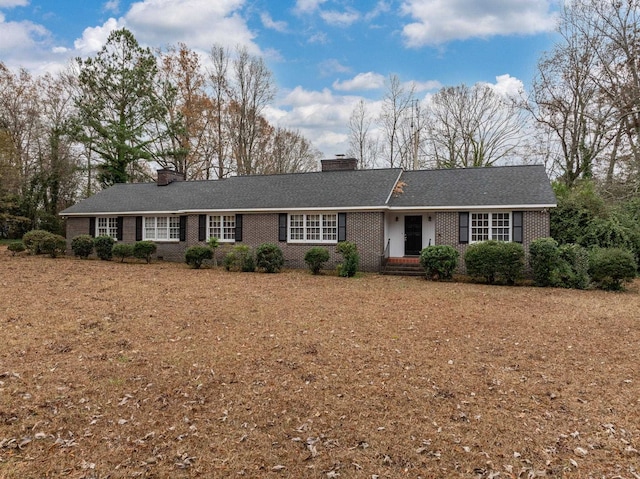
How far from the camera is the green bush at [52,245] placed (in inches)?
733

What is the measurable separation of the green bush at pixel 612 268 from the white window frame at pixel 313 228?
29.0 ft

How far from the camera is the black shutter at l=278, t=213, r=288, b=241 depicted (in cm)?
1697

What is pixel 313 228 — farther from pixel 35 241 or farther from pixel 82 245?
pixel 35 241

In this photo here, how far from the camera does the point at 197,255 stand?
16.3m

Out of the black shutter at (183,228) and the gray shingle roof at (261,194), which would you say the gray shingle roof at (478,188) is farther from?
the black shutter at (183,228)

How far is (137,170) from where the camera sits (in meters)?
30.1

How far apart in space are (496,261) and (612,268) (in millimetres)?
3133

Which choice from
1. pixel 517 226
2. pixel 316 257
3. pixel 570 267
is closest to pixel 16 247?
pixel 316 257

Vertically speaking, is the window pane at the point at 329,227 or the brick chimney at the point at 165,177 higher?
the brick chimney at the point at 165,177

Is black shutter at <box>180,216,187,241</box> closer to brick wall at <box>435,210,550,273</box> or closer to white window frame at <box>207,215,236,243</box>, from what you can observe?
white window frame at <box>207,215,236,243</box>

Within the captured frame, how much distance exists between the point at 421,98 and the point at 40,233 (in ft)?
87.1

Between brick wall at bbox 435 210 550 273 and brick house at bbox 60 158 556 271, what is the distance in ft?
0.11

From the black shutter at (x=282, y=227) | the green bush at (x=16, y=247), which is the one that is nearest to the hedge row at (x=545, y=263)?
the black shutter at (x=282, y=227)

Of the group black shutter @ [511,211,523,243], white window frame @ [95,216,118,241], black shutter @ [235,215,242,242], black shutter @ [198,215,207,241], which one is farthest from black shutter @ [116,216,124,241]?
black shutter @ [511,211,523,243]
